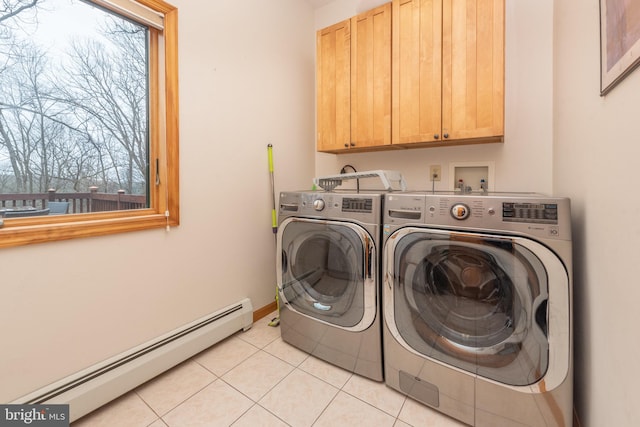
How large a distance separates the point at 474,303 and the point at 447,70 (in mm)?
1336

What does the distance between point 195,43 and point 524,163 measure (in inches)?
86.8

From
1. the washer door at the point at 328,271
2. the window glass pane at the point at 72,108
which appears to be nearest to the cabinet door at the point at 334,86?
the washer door at the point at 328,271

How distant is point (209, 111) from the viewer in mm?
1691

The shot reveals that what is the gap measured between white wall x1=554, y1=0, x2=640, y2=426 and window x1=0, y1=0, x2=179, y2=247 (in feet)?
6.09

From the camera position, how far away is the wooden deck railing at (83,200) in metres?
1.12

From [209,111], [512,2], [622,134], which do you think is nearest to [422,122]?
[512,2]

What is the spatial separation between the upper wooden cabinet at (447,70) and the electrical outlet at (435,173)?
34 centimetres

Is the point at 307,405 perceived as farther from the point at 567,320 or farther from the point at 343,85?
the point at 343,85

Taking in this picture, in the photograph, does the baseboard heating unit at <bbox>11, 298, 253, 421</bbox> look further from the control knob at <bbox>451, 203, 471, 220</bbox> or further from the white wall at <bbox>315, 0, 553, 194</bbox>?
the white wall at <bbox>315, 0, 553, 194</bbox>

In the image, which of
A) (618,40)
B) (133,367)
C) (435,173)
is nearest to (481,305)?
(618,40)

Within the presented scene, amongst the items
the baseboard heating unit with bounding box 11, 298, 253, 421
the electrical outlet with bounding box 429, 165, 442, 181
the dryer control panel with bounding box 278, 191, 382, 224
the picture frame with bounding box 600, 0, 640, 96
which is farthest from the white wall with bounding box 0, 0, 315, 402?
the picture frame with bounding box 600, 0, 640, 96

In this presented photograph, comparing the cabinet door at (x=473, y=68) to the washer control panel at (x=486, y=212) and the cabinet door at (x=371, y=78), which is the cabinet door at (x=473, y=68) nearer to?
the cabinet door at (x=371, y=78)

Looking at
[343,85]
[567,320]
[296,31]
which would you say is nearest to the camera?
[567,320]

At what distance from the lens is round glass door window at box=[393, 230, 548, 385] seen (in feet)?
3.30
